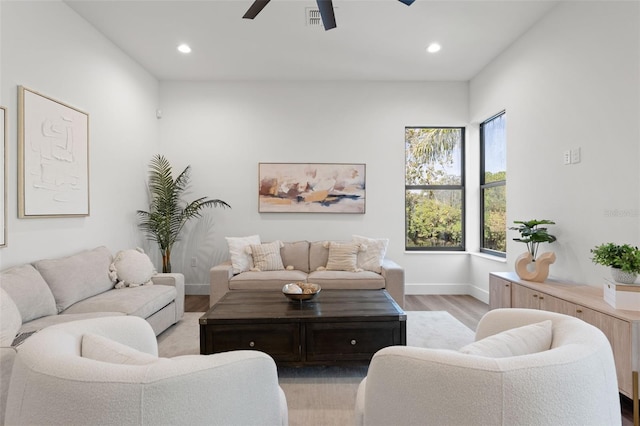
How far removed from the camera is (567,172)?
298cm

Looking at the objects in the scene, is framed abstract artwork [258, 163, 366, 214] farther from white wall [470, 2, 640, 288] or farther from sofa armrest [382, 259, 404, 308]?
white wall [470, 2, 640, 288]

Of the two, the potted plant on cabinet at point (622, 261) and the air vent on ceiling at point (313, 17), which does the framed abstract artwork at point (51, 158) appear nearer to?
the air vent on ceiling at point (313, 17)

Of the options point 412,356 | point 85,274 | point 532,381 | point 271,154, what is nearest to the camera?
point 532,381

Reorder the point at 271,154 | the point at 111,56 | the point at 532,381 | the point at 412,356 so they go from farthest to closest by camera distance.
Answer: the point at 271,154 < the point at 111,56 < the point at 412,356 < the point at 532,381

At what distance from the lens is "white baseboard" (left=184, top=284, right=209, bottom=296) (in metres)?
4.81

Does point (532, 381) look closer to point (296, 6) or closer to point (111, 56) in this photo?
point (296, 6)

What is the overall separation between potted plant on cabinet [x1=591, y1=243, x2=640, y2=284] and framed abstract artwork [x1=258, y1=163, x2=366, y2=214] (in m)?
2.96

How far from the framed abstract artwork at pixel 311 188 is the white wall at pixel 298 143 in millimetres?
108

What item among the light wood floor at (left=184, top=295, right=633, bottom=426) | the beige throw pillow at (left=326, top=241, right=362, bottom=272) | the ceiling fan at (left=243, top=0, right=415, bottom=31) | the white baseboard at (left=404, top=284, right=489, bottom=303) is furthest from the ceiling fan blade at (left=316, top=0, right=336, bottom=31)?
the white baseboard at (left=404, top=284, right=489, bottom=303)

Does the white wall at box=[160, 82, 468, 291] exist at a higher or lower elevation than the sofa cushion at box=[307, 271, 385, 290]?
higher

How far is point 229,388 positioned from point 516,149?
3999 millimetres

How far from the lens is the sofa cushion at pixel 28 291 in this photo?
217 centimetres

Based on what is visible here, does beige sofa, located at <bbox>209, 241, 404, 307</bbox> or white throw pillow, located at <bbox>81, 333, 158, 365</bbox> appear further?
beige sofa, located at <bbox>209, 241, 404, 307</bbox>

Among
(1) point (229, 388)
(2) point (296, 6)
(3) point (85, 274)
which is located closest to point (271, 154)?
(2) point (296, 6)
